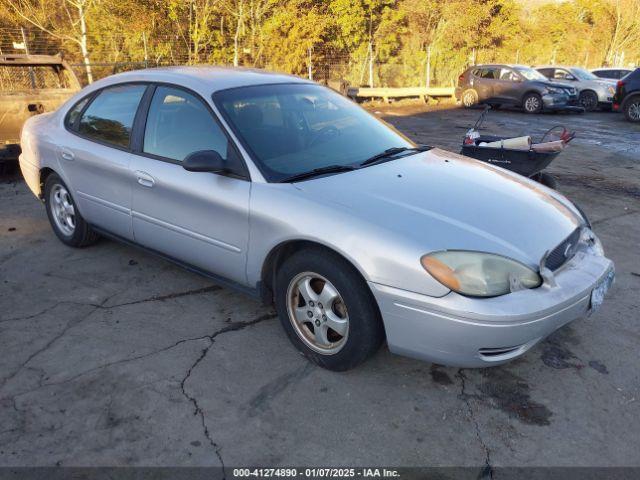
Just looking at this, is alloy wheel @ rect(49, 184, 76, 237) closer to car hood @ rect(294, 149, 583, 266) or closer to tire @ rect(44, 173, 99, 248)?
tire @ rect(44, 173, 99, 248)

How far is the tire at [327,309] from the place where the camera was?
2646 mm

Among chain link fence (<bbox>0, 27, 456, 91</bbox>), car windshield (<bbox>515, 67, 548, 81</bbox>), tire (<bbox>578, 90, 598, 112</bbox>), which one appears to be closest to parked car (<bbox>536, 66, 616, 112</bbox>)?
tire (<bbox>578, 90, 598, 112</bbox>)

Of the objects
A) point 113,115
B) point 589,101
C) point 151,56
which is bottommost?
point 589,101

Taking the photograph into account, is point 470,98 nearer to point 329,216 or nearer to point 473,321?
point 329,216

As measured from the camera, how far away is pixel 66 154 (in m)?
4.25

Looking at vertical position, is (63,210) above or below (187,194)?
below

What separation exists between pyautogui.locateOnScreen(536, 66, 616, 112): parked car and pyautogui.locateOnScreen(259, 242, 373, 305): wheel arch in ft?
60.9

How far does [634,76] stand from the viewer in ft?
48.9

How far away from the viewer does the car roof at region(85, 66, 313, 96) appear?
3449 millimetres

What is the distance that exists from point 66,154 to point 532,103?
1611cm

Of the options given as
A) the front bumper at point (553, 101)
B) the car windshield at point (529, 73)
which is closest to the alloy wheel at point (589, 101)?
the car windshield at point (529, 73)

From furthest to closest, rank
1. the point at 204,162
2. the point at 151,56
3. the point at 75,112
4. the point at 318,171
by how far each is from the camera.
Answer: the point at 151,56, the point at 75,112, the point at 318,171, the point at 204,162

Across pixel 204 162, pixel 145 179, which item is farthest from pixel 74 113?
pixel 204 162

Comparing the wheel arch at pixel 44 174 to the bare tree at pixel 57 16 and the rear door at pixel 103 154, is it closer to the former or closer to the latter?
the rear door at pixel 103 154
